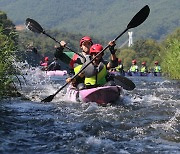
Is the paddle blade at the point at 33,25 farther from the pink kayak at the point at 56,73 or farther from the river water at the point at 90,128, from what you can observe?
the pink kayak at the point at 56,73

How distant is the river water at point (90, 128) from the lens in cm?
523

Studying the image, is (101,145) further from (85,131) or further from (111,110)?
(111,110)

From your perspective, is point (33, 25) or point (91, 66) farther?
point (33, 25)

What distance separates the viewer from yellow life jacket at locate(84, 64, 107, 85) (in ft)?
32.4

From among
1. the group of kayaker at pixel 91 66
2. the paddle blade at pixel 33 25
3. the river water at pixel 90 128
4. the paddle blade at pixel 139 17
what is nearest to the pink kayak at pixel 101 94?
the river water at pixel 90 128

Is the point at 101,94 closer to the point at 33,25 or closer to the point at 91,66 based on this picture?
the point at 91,66

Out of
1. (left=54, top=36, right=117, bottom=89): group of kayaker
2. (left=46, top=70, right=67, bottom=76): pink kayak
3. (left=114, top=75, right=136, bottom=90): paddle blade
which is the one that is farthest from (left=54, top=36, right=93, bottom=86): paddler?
(left=46, top=70, right=67, bottom=76): pink kayak

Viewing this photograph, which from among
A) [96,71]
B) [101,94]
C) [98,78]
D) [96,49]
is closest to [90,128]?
[101,94]

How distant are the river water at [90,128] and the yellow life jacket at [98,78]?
29.9 inches

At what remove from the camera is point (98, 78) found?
9.96 metres

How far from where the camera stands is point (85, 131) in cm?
611

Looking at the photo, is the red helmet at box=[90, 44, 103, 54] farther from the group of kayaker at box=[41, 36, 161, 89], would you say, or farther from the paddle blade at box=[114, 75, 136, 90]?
the paddle blade at box=[114, 75, 136, 90]

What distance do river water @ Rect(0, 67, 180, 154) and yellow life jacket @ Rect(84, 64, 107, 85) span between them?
0.76 metres

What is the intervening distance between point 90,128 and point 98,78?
12.3 feet
